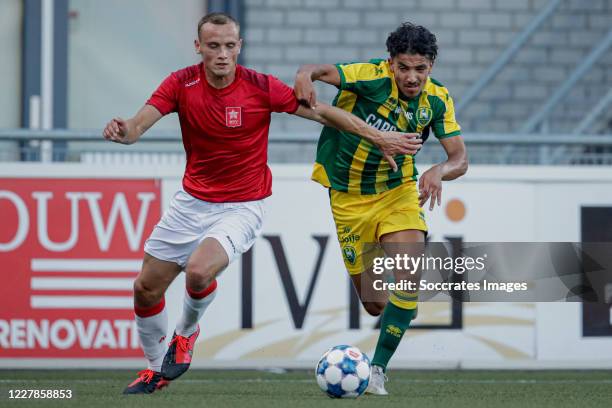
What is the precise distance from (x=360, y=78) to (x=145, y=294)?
1.80 m

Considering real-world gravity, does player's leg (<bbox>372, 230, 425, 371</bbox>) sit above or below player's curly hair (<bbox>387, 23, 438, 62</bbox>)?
below

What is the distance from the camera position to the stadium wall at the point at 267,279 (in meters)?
9.28

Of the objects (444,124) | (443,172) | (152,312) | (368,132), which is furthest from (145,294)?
(444,124)

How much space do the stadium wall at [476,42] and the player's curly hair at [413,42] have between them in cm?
648

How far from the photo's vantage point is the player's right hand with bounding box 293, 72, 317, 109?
7188 mm

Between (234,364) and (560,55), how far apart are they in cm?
632

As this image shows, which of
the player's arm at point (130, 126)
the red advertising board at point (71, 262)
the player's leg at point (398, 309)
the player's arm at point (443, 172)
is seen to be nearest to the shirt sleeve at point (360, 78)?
the player's arm at point (443, 172)

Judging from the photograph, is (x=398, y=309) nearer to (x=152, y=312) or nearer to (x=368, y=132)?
(x=368, y=132)

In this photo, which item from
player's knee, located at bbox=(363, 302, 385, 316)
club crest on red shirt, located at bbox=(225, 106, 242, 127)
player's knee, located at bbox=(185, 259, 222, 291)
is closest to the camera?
player's knee, located at bbox=(185, 259, 222, 291)

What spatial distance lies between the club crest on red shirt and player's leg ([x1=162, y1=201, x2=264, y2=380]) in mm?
480

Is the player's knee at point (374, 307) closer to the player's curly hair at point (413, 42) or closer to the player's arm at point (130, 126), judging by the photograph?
the player's curly hair at point (413, 42)

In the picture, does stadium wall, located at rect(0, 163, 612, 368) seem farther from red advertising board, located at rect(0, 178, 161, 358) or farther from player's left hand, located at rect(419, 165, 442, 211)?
player's left hand, located at rect(419, 165, 442, 211)

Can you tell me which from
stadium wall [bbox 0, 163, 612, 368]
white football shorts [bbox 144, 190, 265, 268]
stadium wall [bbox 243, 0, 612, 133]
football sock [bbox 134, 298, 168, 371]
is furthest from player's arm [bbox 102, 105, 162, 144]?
stadium wall [bbox 243, 0, 612, 133]

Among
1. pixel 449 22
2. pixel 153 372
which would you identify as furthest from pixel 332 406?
pixel 449 22
